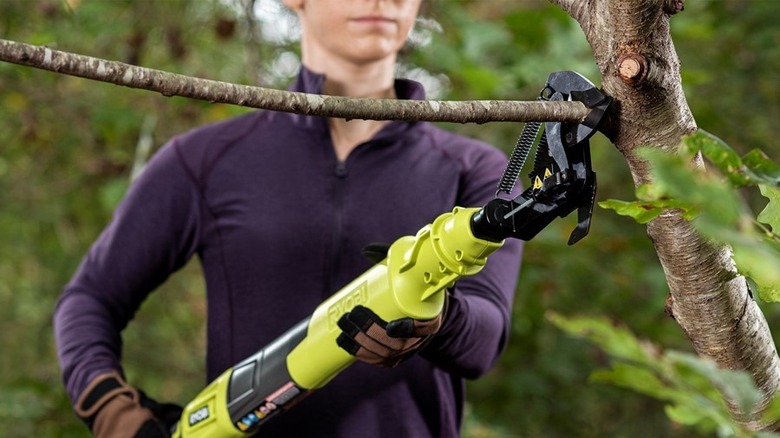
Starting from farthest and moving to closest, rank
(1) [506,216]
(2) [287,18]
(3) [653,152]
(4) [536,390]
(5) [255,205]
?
1. (4) [536,390]
2. (2) [287,18]
3. (5) [255,205]
4. (1) [506,216]
5. (3) [653,152]

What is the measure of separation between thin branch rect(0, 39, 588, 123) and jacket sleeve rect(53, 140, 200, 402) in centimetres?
88

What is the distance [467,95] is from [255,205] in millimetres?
1374

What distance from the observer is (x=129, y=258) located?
5.57 ft

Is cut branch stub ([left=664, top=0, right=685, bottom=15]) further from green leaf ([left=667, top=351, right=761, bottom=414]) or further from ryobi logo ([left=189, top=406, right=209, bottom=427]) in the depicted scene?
ryobi logo ([left=189, top=406, right=209, bottom=427])

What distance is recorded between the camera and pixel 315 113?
86 centimetres

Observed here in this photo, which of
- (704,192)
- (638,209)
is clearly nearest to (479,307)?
(638,209)

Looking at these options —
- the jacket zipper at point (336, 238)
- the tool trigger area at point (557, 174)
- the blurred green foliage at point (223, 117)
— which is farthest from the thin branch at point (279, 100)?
the blurred green foliage at point (223, 117)

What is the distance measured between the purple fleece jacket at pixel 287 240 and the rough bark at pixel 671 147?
1.91 ft

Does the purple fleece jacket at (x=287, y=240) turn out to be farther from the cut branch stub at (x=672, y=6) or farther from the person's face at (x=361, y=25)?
the cut branch stub at (x=672, y=6)

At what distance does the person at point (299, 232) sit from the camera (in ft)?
5.27

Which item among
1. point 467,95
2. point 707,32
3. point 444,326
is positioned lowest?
point 444,326

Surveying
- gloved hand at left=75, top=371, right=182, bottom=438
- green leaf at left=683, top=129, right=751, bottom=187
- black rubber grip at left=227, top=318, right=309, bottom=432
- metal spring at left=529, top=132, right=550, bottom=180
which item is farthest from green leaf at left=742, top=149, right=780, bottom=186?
gloved hand at left=75, top=371, right=182, bottom=438

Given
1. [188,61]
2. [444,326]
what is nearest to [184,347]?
[188,61]

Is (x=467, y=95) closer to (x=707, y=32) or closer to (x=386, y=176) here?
(x=707, y=32)
